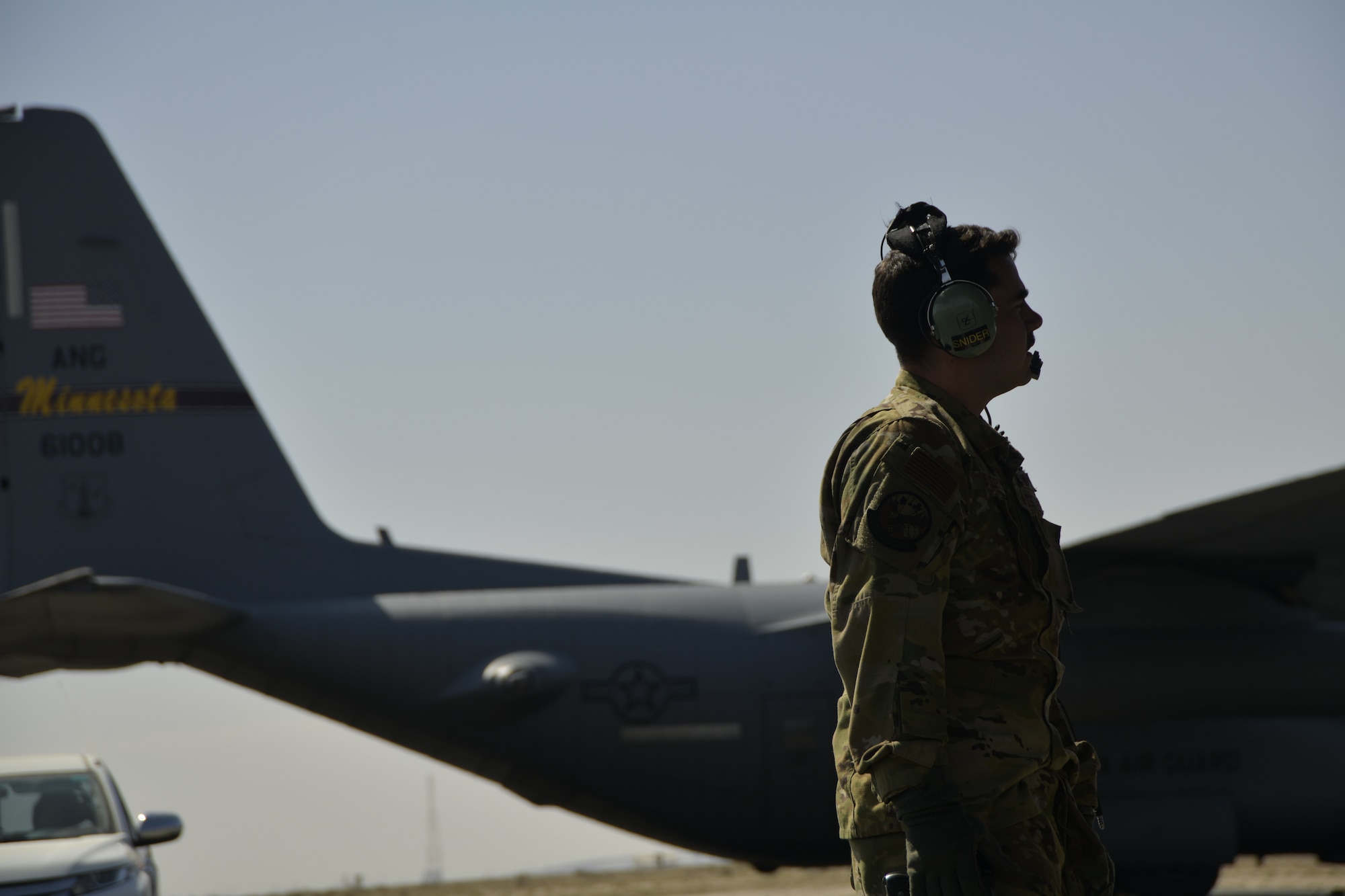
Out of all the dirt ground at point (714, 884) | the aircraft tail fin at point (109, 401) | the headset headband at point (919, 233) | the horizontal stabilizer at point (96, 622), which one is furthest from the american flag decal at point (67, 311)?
the headset headband at point (919, 233)

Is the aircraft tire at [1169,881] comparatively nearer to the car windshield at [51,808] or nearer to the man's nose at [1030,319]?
the car windshield at [51,808]

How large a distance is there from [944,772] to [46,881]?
5.55 m

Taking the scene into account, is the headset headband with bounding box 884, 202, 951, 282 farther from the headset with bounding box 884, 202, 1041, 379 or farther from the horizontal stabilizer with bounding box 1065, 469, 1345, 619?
the horizontal stabilizer with bounding box 1065, 469, 1345, 619

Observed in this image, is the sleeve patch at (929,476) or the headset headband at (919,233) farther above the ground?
the headset headband at (919,233)

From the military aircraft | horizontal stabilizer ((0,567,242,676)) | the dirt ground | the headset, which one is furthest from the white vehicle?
the dirt ground

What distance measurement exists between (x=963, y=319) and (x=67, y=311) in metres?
9.93

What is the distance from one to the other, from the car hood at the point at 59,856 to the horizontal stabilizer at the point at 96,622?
7.60 feet

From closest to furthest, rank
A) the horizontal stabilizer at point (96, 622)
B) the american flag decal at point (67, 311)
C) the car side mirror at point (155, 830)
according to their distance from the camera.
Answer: the car side mirror at point (155, 830), the horizontal stabilizer at point (96, 622), the american flag decal at point (67, 311)

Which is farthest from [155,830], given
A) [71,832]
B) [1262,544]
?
[1262,544]

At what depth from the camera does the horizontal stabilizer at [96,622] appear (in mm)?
9258

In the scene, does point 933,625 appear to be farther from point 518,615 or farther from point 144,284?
point 144,284

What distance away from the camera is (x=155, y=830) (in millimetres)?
7266

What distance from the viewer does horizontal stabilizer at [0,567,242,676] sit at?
9.26 meters

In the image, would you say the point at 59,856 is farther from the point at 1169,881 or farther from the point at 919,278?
the point at 1169,881
